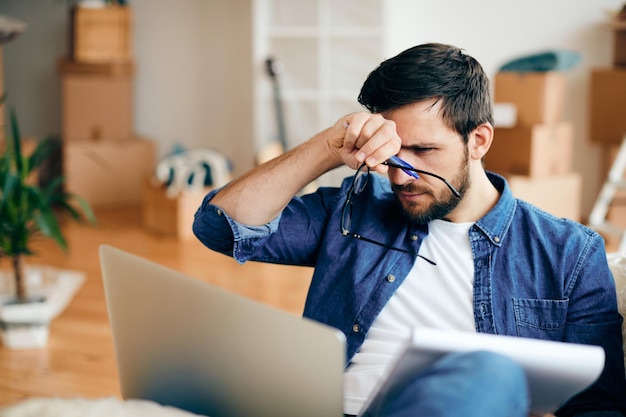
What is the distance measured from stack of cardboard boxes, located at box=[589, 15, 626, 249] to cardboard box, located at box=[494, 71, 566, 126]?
34 centimetres

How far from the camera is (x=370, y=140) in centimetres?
144

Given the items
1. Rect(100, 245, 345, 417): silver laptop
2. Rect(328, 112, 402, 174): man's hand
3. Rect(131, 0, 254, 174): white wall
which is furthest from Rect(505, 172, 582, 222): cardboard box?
Rect(100, 245, 345, 417): silver laptop

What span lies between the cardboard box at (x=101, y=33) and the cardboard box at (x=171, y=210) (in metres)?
0.88

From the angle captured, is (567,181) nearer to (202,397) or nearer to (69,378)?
(69,378)

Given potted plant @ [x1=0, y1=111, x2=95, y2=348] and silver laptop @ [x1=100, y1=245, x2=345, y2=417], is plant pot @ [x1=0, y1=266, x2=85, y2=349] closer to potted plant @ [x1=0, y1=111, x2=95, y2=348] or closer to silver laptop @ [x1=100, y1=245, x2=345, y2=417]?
potted plant @ [x1=0, y1=111, x2=95, y2=348]

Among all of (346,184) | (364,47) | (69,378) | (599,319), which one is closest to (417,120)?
(346,184)

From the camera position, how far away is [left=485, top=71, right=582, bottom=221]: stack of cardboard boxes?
417 cm

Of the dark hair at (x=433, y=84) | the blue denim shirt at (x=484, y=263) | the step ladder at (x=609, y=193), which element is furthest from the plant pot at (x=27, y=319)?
the step ladder at (x=609, y=193)

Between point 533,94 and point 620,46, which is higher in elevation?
point 620,46

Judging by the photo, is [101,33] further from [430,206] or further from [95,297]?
[430,206]

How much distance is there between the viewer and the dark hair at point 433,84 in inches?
60.1

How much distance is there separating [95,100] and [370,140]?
4048 millimetres

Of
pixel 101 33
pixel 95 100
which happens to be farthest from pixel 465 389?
pixel 95 100

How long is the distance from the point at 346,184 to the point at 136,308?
58 cm
